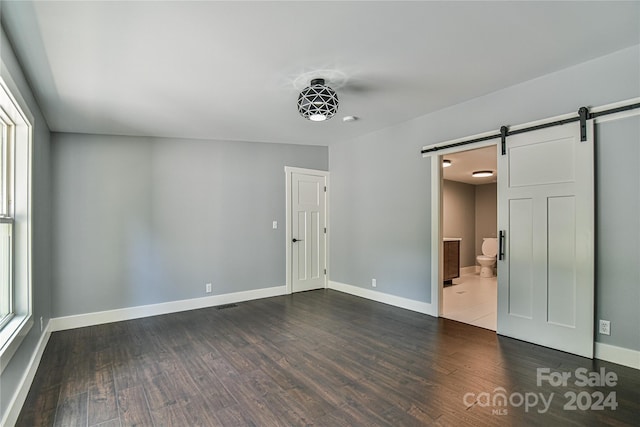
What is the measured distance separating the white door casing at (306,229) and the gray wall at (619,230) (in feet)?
12.5

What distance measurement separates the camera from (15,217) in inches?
103

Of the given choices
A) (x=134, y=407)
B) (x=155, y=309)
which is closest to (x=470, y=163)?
(x=155, y=309)

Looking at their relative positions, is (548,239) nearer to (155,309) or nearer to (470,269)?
(155,309)

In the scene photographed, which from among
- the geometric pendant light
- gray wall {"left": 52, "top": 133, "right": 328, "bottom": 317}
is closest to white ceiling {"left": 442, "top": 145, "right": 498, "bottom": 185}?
the geometric pendant light

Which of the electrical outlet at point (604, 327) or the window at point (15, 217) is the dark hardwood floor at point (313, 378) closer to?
the electrical outlet at point (604, 327)

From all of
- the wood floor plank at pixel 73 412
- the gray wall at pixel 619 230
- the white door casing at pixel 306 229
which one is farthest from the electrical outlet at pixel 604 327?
the wood floor plank at pixel 73 412

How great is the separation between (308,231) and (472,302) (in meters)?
2.79

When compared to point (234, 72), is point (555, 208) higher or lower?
lower

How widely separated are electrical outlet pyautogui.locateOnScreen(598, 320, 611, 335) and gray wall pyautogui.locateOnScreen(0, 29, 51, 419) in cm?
434

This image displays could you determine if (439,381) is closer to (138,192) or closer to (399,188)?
(399,188)

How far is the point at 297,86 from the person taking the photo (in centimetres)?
305

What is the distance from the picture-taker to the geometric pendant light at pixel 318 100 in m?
2.82

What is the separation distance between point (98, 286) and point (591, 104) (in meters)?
5.66

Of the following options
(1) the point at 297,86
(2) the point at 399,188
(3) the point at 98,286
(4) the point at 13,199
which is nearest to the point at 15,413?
(4) the point at 13,199
